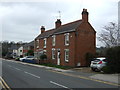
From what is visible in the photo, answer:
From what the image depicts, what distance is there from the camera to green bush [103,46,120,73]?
19219 millimetres

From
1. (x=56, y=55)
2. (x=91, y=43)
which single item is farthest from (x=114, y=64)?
(x=56, y=55)

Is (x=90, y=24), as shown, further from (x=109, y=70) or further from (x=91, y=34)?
(x=109, y=70)

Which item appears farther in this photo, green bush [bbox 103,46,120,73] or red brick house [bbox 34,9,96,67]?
red brick house [bbox 34,9,96,67]

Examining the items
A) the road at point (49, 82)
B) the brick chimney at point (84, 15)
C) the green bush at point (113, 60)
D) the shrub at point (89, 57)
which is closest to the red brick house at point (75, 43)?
the brick chimney at point (84, 15)

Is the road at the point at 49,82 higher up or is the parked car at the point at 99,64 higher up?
the parked car at the point at 99,64

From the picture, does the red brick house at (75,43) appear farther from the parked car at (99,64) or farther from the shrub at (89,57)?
the parked car at (99,64)

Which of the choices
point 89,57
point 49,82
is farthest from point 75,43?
point 49,82

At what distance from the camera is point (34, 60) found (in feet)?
150

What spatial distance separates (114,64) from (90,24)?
44.2ft

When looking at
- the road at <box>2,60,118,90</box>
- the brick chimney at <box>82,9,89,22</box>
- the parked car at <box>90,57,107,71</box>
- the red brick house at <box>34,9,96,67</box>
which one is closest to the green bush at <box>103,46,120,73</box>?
the parked car at <box>90,57,107,71</box>

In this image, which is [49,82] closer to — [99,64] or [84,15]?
[99,64]

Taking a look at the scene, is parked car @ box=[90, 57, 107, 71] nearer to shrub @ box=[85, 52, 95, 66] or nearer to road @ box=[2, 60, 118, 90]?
road @ box=[2, 60, 118, 90]


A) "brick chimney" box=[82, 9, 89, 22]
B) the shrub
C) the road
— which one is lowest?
the road

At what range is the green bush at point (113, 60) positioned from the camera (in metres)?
19.2
